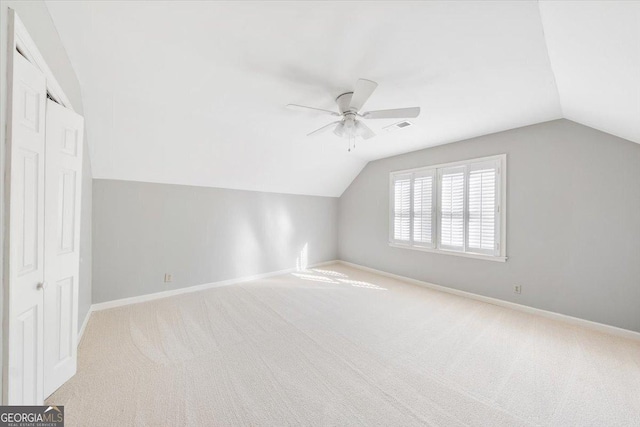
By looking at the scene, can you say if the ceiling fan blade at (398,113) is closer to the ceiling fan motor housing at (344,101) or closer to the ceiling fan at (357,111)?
the ceiling fan at (357,111)

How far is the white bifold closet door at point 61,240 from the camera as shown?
1.71 m

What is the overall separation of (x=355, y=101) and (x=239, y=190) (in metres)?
3.28

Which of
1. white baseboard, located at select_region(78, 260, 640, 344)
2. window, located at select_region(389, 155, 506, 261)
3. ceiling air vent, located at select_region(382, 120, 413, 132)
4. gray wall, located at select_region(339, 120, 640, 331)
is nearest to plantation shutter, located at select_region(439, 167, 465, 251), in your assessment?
window, located at select_region(389, 155, 506, 261)

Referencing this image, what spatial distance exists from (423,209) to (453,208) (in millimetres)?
585

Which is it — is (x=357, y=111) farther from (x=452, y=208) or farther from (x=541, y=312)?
(x=541, y=312)

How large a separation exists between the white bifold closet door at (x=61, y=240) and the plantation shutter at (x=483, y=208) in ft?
16.7

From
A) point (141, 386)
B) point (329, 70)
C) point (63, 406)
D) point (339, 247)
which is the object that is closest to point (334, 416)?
point (141, 386)

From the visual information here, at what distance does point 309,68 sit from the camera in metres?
2.26

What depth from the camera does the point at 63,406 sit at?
1660 mm

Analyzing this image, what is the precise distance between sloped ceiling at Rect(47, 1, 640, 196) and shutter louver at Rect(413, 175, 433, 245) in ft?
3.71

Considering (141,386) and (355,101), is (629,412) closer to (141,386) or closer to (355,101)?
(355,101)

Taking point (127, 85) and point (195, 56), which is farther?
point (127, 85)
